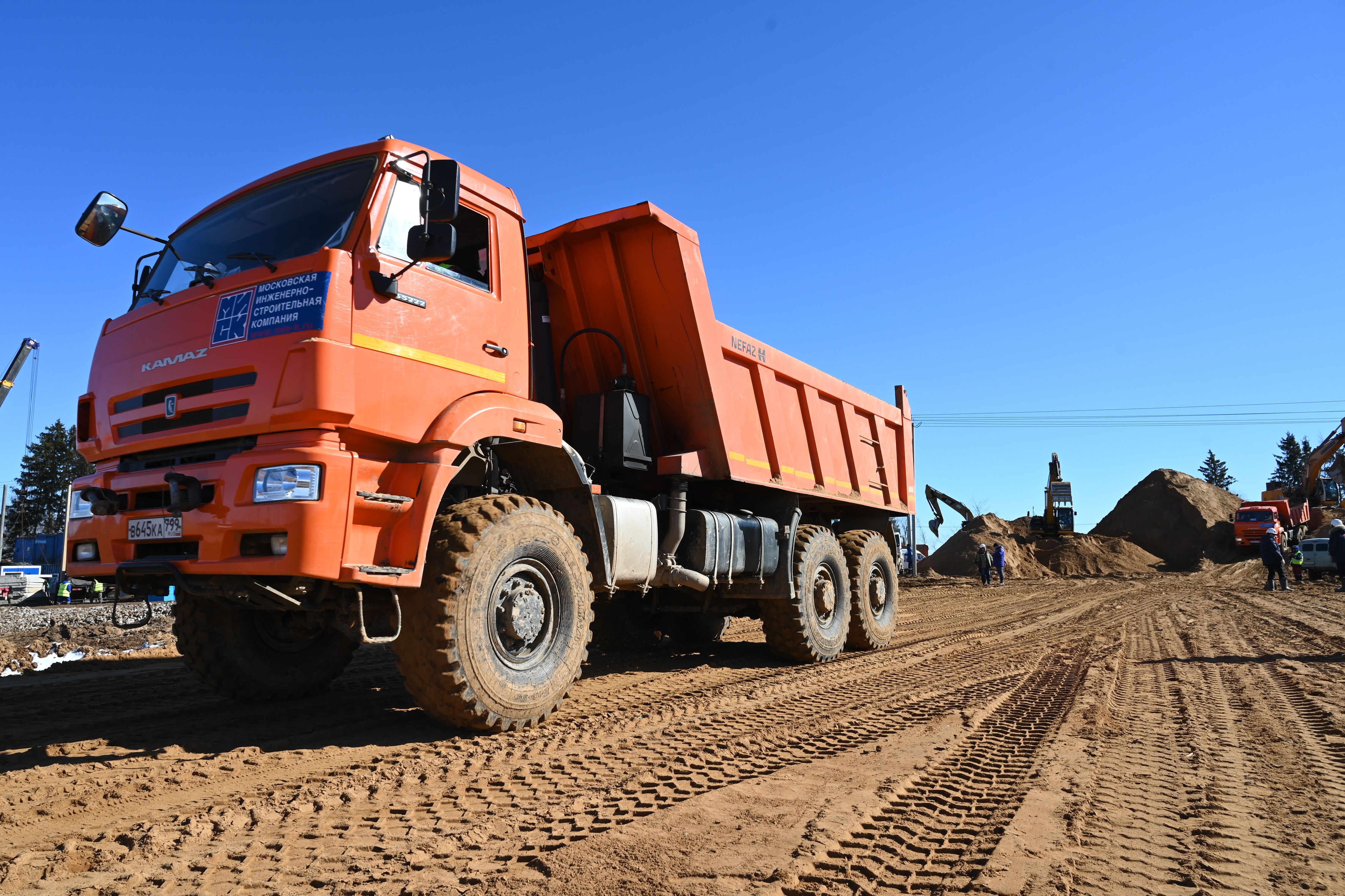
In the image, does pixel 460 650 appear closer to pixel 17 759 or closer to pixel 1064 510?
pixel 17 759

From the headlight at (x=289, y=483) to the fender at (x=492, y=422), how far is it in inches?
24.4

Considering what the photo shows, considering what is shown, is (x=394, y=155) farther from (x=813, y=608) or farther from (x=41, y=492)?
(x=41, y=492)

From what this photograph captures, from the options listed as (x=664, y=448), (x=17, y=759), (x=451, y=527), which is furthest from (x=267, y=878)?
(x=664, y=448)

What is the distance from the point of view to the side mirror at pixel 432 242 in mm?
4297

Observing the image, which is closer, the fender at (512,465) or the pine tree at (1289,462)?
the fender at (512,465)

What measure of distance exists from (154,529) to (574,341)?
11.9 ft

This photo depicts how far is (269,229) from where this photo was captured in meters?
4.67

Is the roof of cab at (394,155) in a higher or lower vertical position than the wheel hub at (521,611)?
higher

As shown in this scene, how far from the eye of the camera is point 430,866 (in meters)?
2.56

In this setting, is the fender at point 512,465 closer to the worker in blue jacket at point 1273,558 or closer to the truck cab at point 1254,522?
the worker in blue jacket at point 1273,558

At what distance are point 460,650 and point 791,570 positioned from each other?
4204 millimetres

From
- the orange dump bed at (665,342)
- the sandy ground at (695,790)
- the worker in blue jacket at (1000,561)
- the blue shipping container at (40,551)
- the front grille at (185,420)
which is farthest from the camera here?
the blue shipping container at (40,551)

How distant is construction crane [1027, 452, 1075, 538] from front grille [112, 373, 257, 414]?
4380 centimetres

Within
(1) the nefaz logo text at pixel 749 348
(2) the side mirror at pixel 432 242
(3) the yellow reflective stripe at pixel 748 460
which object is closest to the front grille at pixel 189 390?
(2) the side mirror at pixel 432 242
